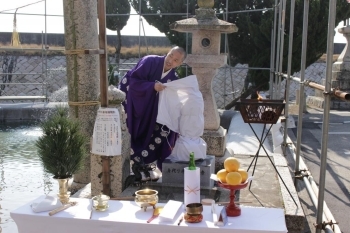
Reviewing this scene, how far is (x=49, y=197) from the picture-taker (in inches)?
112

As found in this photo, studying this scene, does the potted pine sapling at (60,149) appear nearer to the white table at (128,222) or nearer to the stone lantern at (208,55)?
the white table at (128,222)

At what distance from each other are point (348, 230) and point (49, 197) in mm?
2827

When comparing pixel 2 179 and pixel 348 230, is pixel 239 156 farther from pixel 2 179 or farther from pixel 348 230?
pixel 2 179

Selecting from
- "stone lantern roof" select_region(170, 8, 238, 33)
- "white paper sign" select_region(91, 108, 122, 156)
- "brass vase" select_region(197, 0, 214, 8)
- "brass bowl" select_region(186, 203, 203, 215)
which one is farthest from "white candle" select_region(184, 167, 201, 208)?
"brass vase" select_region(197, 0, 214, 8)

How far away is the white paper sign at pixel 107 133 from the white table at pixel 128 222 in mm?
922

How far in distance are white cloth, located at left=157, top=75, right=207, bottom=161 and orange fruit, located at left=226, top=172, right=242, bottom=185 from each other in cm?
172

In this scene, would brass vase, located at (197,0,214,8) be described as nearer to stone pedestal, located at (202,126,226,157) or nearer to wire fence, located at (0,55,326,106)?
stone pedestal, located at (202,126,226,157)

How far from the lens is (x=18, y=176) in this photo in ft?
21.3

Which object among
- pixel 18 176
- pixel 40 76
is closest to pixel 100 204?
pixel 18 176

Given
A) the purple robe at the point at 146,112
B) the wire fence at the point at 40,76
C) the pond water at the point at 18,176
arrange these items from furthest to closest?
the wire fence at the point at 40,76, the pond water at the point at 18,176, the purple robe at the point at 146,112

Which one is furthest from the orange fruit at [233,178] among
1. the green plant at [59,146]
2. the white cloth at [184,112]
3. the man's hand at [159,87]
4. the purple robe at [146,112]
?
the purple robe at [146,112]

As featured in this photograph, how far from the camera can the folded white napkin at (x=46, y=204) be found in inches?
108

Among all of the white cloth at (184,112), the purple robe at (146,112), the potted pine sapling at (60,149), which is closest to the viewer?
the potted pine sapling at (60,149)

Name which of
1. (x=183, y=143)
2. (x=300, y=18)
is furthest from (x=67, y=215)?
(x=300, y=18)
